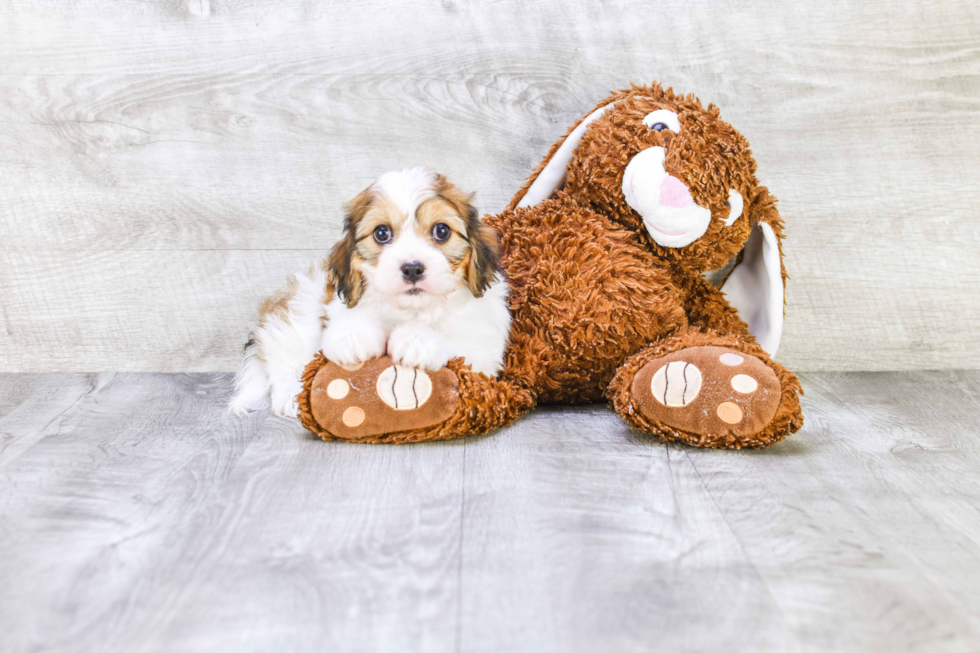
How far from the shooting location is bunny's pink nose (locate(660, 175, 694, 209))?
1592 mm

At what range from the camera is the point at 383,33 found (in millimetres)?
2041

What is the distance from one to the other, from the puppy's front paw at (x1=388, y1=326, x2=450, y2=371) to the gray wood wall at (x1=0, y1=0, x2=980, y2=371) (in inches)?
28.9

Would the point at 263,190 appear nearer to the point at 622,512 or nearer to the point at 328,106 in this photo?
the point at 328,106

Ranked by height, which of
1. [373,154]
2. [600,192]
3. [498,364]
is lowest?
[498,364]

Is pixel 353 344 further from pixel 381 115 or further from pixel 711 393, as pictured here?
pixel 381 115

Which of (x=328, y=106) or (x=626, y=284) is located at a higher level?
(x=328, y=106)

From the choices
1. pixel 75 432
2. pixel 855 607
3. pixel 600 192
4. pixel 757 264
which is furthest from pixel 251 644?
pixel 757 264

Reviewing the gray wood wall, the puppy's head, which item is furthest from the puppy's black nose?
the gray wood wall

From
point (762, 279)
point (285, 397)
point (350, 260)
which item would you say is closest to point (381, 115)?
point (350, 260)

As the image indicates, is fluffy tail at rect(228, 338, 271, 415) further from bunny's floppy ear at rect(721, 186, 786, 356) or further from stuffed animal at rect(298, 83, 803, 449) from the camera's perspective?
bunny's floppy ear at rect(721, 186, 786, 356)

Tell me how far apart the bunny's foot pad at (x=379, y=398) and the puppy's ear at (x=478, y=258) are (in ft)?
0.67

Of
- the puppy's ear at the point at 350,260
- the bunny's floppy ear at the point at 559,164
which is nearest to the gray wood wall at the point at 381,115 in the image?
the bunny's floppy ear at the point at 559,164

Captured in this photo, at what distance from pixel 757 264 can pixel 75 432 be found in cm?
166

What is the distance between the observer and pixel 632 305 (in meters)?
1.65
